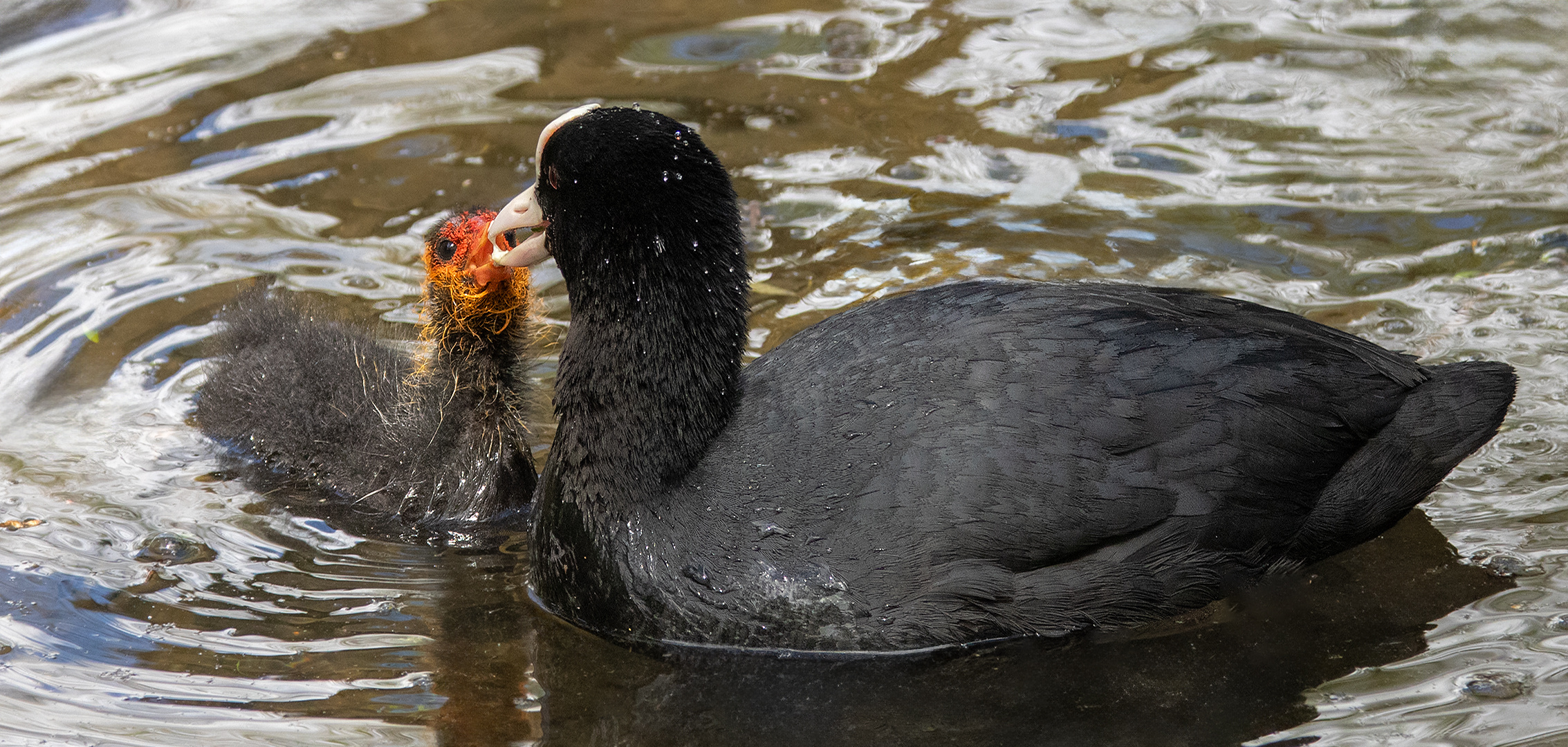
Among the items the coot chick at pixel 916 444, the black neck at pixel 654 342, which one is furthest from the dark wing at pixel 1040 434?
the black neck at pixel 654 342

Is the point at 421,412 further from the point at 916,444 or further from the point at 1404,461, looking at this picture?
the point at 1404,461

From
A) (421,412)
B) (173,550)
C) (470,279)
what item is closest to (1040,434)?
(470,279)

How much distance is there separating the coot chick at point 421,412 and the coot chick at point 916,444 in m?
0.55

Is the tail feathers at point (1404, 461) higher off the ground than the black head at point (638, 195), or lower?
lower

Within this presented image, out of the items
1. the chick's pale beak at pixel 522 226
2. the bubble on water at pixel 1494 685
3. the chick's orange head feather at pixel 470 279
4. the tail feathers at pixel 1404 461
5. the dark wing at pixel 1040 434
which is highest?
the chick's pale beak at pixel 522 226

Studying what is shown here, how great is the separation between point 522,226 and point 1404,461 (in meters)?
2.68

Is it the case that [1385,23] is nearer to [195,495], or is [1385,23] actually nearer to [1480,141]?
[1480,141]

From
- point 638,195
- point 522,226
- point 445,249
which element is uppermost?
point 638,195

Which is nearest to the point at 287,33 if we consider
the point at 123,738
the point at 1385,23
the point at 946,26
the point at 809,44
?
the point at 809,44

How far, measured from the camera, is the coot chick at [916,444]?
154 inches

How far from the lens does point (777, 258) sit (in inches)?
244

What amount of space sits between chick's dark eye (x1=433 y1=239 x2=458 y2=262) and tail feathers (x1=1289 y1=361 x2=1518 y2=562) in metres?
2.78

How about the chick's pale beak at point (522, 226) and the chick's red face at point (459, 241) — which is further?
the chick's red face at point (459, 241)

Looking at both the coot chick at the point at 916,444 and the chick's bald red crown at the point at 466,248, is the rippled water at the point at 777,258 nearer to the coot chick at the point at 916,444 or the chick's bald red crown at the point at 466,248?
the coot chick at the point at 916,444
